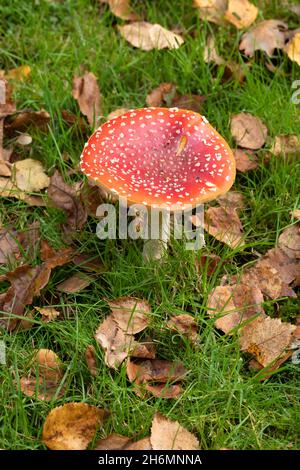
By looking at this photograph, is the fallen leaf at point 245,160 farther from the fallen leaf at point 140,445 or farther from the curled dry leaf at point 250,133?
the fallen leaf at point 140,445

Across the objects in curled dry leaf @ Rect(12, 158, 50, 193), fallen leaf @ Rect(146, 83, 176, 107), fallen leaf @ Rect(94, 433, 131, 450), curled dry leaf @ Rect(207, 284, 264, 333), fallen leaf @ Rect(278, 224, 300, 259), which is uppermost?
fallen leaf @ Rect(146, 83, 176, 107)

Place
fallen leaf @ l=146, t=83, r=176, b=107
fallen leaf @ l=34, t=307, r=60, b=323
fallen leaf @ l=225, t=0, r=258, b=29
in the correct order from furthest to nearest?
fallen leaf @ l=225, t=0, r=258, b=29
fallen leaf @ l=146, t=83, r=176, b=107
fallen leaf @ l=34, t=307, r=60, b=323

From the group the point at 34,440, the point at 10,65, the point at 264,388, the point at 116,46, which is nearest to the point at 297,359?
the point at 264,388

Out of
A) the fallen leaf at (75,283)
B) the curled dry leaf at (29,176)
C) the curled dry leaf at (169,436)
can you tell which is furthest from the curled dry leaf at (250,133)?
the curled dry leaf at (169,436)

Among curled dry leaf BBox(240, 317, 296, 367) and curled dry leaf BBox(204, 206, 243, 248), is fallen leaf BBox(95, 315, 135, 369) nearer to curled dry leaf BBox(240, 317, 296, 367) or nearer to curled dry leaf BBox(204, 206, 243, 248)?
curled dry leaf BBox(240, 317, 296, 367)

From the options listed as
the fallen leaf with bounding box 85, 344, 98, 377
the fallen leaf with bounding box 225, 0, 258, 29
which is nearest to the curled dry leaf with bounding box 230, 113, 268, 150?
the fallen leaf with bounding box 225, 0, 258, 29

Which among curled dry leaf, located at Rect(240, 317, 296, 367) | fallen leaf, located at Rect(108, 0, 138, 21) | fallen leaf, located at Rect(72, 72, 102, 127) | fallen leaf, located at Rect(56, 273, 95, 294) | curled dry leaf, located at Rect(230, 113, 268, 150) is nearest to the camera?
curled dry leaf, located at Rect(240, 317, 296, 367)

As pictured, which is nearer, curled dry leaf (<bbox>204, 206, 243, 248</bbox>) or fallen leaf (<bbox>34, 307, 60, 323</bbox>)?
fallen leaf (<bbox>34, 307, 60, 323</bbox>)

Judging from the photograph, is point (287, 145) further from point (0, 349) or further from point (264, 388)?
point (0, 349)
